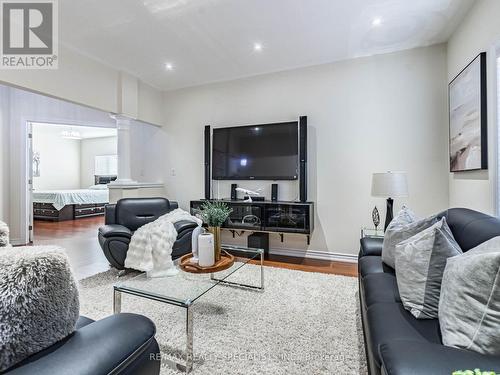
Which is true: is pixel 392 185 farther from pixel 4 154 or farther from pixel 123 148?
pixel 4 154

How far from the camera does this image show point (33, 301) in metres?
0.70

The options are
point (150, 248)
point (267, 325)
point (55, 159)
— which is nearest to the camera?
point (267, 325)

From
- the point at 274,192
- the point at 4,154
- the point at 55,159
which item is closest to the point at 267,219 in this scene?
the point at 274,192

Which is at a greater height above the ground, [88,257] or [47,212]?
[47,212]

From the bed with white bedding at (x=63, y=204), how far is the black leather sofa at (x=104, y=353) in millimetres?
7385

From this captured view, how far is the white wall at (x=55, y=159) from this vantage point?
8719 mm

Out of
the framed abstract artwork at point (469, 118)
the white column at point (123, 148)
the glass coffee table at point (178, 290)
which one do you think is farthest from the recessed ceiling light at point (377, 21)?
the white column at point (123, 148)

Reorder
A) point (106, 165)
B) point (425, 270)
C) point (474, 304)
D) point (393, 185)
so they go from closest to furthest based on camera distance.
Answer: point (474, 304), point (425, 270), point (393, 185), point (106, 165)

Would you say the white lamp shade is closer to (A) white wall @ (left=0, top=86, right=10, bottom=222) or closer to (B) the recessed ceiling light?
(B) the recessed ceiling light

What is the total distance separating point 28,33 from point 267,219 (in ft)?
11.2

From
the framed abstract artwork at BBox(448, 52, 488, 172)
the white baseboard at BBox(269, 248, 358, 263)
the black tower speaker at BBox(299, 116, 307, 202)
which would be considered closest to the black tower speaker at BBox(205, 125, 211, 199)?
the white baseboard at BBox(269, 248, 358, 263)

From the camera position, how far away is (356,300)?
2.31 m

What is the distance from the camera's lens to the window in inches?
372

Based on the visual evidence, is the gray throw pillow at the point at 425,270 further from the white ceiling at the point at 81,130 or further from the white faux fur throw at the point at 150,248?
the white ceiling at the point at 81,130
